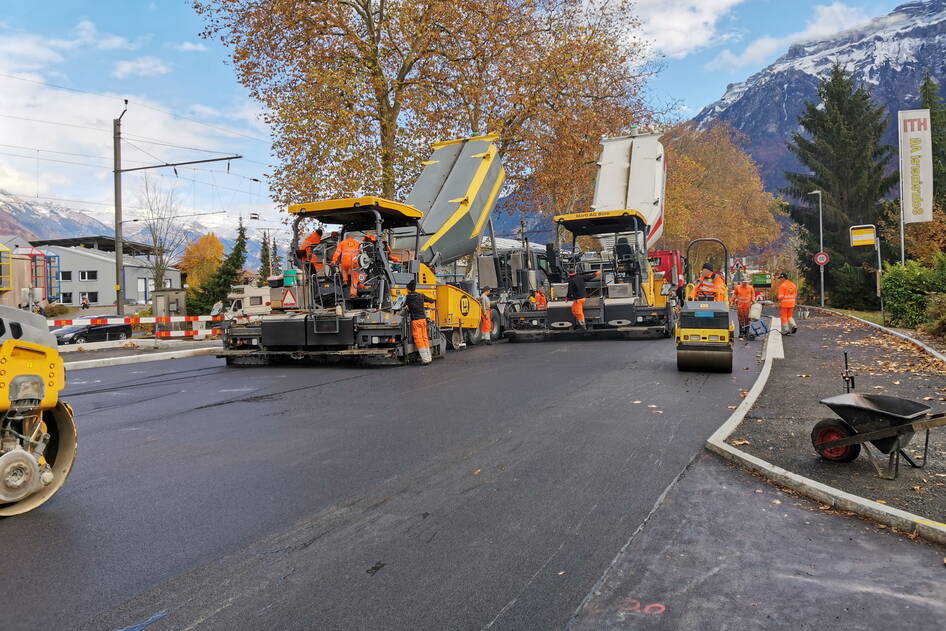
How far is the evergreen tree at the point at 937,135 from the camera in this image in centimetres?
3606

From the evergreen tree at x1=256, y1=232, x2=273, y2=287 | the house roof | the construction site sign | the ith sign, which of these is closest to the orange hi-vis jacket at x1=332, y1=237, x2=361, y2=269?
the ith sign

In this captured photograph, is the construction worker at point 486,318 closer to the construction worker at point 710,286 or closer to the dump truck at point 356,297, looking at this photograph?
the dump truck at point 356,297

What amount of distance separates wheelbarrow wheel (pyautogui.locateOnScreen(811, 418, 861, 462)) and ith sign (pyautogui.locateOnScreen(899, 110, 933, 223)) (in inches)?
724

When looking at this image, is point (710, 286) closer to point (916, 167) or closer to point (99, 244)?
point (916, 167)

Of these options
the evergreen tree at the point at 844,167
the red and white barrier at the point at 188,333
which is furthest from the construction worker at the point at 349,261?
the evergreen tree at the point at 844,167

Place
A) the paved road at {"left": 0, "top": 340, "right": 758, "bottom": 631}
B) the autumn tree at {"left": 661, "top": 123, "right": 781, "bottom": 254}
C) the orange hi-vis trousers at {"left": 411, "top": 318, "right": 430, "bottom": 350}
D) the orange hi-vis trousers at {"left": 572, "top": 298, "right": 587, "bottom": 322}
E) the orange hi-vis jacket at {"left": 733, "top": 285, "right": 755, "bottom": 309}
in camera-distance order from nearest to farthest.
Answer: the paved road at {"left": 0, "top": 340, "right": 758, "bottom": 631}
the orange hi-vis trousers at {"left": 411, "top": 318, "right": 430, "bottom": 350}
the orange hi-vis jacket at {"left": 733, "top": 285, "right": 755, "bottom": 309}
the orange hi-vis trousers at {"left": 572, "top": 298, "right": 587, "bottom": 322}
the autumn tree at {"left": 661, "top": 123, "right": 781, "bottom": 254}

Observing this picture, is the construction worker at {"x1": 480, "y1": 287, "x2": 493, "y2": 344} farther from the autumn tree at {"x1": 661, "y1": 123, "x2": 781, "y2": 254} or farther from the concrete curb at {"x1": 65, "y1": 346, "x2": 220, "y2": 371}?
the autumn tree at {"x1": 661, "y1": 123, "x2": 781, "y2": 254}

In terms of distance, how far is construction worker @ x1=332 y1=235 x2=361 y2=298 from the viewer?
12.6 m

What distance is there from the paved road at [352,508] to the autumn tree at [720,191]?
1459 inches

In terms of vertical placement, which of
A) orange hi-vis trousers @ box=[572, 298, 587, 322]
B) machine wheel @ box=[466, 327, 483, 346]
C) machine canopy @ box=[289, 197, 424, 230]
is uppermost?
machine canopy @ box=[289, 197, 424, 230]

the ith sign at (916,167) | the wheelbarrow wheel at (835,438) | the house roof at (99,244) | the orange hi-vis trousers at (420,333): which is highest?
the house roof at (99,244)

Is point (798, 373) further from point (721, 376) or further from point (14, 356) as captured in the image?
point (14, 356)

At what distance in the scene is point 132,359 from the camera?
1522cm

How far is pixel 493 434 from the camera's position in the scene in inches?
250
